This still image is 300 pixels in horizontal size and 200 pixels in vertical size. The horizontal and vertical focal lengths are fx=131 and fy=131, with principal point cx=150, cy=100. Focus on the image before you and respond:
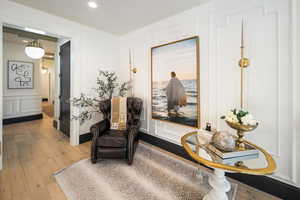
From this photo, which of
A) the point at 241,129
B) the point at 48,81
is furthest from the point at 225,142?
the point at 48,81

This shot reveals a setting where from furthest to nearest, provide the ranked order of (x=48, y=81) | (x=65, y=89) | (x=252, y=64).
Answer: (x=48, y=81) < (x=65, y=89) < (x=252, y=64)

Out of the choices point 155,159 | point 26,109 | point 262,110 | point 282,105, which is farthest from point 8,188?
point 26,109

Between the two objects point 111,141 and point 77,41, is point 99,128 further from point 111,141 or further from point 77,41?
point 77,41

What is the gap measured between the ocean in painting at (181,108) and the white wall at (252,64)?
13cm

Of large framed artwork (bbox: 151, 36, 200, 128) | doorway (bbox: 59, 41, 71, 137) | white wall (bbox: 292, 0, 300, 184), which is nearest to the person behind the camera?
white wall (bbox: 292, 0, 300, 184)

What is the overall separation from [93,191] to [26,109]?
4.74 metres

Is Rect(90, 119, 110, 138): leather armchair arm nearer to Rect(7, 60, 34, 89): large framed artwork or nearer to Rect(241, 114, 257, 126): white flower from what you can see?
Rect(241, 114, 257, 126): white flower

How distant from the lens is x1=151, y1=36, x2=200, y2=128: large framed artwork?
2154 millimetres

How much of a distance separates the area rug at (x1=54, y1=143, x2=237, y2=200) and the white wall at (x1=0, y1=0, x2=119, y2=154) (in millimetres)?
1166

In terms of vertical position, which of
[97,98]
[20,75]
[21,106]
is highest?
[20,75]

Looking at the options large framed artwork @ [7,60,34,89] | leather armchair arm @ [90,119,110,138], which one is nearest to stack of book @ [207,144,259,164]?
leather armchair arm @ [90,119,110,138]

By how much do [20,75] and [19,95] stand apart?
2.20 feet

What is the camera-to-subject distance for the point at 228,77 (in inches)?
72.9

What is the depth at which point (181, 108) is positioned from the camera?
2311 millimetres
